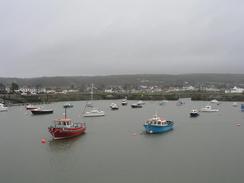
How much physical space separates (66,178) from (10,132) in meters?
19.3

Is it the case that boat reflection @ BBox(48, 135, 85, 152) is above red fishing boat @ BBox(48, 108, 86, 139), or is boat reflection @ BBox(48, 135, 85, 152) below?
below

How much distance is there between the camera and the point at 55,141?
29531 millimetres

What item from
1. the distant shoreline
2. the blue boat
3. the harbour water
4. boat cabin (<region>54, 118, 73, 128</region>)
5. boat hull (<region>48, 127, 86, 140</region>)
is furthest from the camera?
the distant shoreline

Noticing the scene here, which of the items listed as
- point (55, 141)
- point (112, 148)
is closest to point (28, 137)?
point (55, 141)

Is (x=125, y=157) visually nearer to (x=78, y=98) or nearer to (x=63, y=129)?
(x=63, y=129)

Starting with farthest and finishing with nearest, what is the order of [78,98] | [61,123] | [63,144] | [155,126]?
[78,98], [155,126], [61,123], [63,144]

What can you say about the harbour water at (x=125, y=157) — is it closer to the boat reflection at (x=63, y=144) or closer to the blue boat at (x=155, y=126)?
the boat reflection at (x=63, y=144)

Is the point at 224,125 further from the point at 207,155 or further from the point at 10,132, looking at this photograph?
the point at 10,132

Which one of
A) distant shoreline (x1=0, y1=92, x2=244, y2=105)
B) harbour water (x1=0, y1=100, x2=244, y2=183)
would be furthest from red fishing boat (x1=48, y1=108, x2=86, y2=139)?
distant shoreline (x1=0, y1=92, x2=244, y2=105)

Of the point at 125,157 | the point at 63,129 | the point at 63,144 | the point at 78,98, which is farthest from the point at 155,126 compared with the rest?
the point at 78,98

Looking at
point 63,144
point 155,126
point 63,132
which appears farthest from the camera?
point 155,126

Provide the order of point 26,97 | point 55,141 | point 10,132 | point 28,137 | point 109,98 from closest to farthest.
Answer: point 55,141, point 28,137, point 10,132, point 26,97, point 109,98

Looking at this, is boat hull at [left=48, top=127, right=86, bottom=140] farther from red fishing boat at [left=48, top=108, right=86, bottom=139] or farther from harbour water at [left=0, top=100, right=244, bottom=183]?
harbour water at [left=0, top=100, right=244, bottom=183]

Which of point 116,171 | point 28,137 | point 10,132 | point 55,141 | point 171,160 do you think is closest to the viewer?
point 116,171
